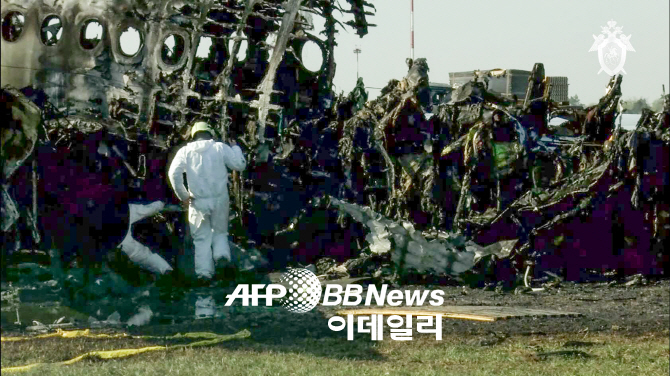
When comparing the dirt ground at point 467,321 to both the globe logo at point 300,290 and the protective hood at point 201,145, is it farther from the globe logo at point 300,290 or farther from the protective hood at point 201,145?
the protective hood at point 201,145

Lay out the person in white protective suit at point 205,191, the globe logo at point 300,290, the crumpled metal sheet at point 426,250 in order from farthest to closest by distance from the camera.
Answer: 1. the crumpled metal sheet at point 426,250
2. the person in white protective suit at point 205,191
3. the globe logo at point 300,290

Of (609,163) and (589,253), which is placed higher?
(609,163)

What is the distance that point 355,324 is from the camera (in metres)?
8.95

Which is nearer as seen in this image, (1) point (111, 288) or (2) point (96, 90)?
(1) point (111, 288)

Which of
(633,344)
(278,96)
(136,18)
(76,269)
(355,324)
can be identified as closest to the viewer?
(633,344)

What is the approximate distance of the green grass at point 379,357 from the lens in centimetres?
675

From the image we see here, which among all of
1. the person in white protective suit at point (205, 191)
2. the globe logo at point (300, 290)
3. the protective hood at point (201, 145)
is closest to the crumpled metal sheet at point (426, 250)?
the globe logo at point (300, 290)

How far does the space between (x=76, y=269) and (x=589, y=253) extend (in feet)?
20.1

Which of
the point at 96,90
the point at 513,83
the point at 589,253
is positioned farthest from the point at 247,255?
the point at 513,83

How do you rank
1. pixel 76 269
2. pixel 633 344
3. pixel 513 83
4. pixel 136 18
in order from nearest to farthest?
pixel 633 344 < pixel 76 269 < pixel 136 18 < pixel 513 83

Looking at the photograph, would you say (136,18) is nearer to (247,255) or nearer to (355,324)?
(247,255)

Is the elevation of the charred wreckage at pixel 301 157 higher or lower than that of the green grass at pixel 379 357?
higher

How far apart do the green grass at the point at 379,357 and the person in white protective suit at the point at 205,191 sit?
11.7 ft

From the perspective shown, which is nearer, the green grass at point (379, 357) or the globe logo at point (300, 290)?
the green grass at point (379, 357)
